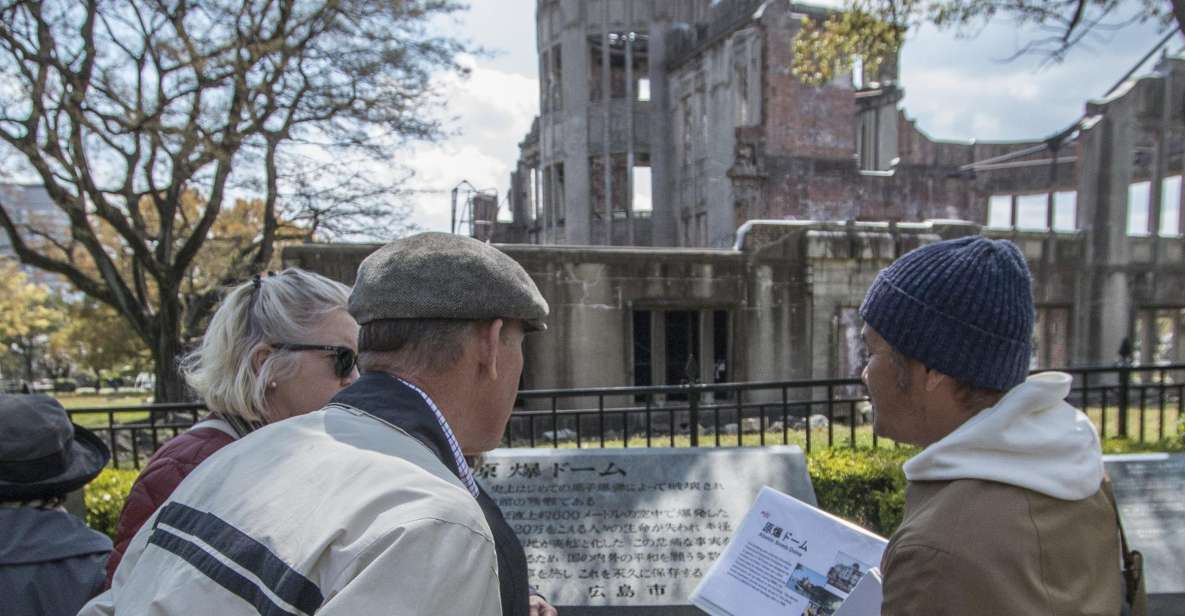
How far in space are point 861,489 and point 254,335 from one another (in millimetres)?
4502

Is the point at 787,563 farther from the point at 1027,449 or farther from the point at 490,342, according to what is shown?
the point at 490,342

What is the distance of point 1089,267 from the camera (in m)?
15.3

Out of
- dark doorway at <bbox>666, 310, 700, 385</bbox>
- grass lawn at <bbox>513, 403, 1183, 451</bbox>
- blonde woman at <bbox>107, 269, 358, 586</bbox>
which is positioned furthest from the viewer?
dark doorway at <bbox>666, 310, 700, 385</bbox>

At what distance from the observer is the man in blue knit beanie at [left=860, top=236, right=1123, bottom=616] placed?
1.41 metres

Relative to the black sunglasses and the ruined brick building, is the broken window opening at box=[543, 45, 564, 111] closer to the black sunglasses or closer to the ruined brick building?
the ruined brick building

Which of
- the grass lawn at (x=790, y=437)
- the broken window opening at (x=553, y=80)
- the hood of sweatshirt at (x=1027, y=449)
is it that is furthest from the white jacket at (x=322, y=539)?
the broken window opening at (x=553, y=80)

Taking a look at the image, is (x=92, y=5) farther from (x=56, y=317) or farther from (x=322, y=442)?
(x=56, y=317)

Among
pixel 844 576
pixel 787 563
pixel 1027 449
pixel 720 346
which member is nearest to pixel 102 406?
pixel 720 346

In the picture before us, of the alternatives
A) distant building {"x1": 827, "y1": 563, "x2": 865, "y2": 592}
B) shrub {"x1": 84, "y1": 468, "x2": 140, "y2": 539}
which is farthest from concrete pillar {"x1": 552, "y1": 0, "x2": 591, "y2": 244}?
distant building {"x1": 827, "y1": 563, "x2": 865, "y2": 592}

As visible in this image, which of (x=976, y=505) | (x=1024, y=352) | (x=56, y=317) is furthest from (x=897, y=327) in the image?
(x=56, y=317)

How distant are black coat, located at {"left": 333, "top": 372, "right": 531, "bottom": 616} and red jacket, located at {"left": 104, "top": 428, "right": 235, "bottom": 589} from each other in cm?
126

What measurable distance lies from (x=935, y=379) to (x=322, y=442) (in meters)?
1.41

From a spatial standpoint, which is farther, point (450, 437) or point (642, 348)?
point (642, 348)

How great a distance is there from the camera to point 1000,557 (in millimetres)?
1396
